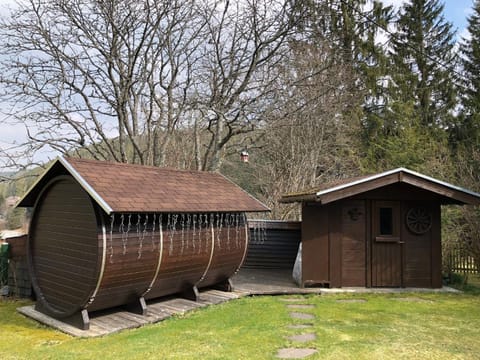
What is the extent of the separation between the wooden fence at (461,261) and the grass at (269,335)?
329 centimetres

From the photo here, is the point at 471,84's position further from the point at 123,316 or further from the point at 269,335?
the point at 123,316

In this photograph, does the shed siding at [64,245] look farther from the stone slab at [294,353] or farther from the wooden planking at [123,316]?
the stone slab at [294,353]

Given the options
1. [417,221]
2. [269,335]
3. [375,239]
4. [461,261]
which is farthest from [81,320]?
[461,261]

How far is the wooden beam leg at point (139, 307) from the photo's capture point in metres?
5.94

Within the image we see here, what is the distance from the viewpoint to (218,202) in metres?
6.99

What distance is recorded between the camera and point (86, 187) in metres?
5.11

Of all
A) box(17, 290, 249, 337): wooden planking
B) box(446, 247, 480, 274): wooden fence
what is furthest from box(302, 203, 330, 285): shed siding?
box(446, 247, 480, 274): wooden fence

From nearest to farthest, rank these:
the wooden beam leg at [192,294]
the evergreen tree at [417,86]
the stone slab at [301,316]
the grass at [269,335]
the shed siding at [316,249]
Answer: the grass at [269,335]
the stone slab at [301,316]
the wooden beam leg at [192,294]
the shed siding at [316,249]
the evergreen tree at [417,86]

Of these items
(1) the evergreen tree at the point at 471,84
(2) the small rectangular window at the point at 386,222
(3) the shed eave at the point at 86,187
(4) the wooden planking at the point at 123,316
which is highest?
(1) the evergreen tree at the point at 471,84

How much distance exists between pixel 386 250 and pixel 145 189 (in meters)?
5.05

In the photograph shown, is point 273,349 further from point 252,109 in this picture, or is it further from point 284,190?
point 284,190

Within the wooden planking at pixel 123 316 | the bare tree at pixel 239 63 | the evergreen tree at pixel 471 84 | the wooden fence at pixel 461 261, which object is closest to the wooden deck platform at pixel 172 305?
the wooden planking at pixel 123 316

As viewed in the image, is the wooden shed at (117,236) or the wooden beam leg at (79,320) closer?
the wooden shed at (117,236)

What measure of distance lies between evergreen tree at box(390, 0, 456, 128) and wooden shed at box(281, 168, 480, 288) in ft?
35.9
